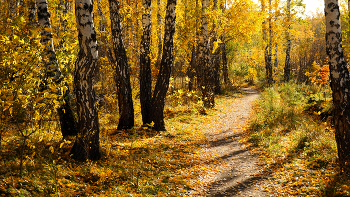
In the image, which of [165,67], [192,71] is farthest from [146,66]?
[192,71]

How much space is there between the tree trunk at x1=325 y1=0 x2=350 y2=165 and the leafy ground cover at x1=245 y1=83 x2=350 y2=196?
600 mm

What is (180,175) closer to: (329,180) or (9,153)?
(329,180)

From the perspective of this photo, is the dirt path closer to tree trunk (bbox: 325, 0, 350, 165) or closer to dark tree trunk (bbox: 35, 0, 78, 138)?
tree trunk (bbox: 325, 0, 350, 165)

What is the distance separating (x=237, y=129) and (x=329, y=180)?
4891mm

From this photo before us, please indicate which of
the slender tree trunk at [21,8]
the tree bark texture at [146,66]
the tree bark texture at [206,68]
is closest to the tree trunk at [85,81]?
the tree bark texture at [146,66]

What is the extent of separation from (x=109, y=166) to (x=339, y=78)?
5266 mm

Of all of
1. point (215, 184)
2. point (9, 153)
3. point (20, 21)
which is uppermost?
point (20, 21)

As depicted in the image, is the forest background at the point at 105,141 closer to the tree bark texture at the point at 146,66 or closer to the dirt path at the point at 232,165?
the tree bark texture at the point at 146,66

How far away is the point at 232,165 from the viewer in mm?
6203

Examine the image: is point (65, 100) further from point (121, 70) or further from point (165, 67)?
point (165, 67)

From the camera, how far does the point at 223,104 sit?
1462 cm

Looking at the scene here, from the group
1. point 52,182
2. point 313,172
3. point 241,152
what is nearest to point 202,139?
point 241,152

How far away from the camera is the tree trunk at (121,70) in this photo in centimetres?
734

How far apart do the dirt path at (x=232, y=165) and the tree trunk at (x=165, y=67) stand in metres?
2.16
